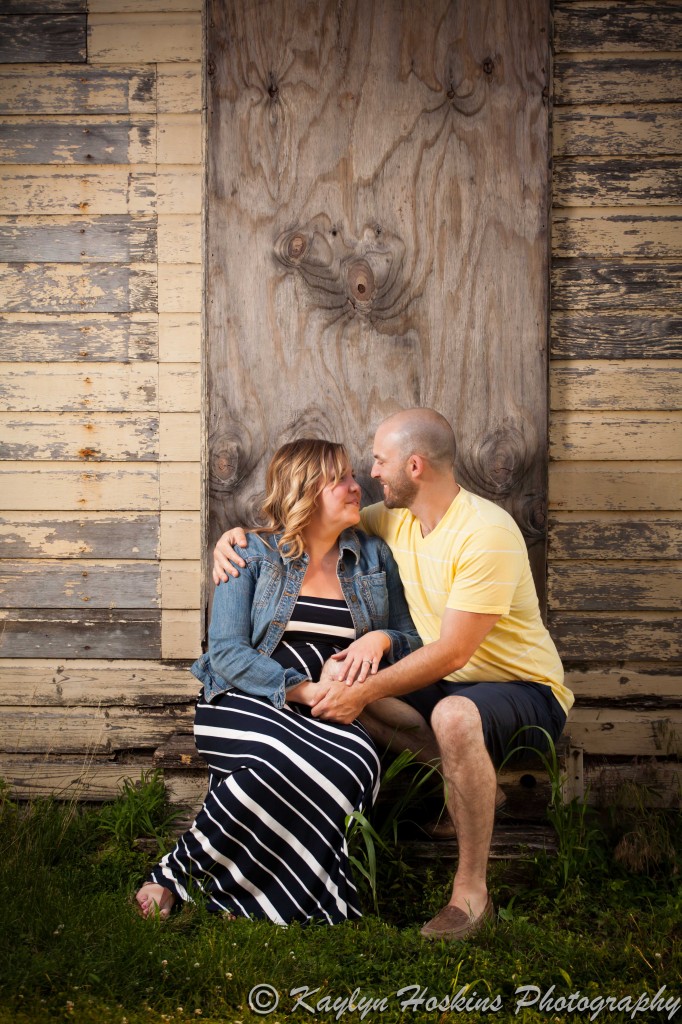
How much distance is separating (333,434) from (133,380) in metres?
0.89

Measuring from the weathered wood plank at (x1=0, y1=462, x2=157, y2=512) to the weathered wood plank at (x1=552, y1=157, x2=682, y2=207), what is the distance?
198 cm

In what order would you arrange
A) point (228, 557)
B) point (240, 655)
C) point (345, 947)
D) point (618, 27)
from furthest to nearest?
point (618, 27) < point (228, 557) < point (240, 655) < point (345, 947)

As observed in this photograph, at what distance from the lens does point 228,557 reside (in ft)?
10.1

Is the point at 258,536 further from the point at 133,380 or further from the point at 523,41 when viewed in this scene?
the point at 523,41

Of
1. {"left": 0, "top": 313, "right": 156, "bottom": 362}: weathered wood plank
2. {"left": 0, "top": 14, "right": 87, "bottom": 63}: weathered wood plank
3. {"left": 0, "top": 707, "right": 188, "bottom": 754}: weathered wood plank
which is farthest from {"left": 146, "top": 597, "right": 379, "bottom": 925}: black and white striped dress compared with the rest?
{"left": 0, "top": 14, "right": 87, "bottom": 63}: weathered wood plank

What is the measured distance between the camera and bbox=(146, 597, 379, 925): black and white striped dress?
271 cm

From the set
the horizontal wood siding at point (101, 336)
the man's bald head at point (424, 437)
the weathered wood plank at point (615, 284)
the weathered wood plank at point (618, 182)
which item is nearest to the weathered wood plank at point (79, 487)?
the horizontal wood siding at point (101, 336)

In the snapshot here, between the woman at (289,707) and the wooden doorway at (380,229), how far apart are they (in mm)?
497

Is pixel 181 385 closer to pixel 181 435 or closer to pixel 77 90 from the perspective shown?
pixel 181 435

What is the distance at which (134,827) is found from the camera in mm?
3275

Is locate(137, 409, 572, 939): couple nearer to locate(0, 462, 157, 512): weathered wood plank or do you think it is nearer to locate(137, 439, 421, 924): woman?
locate(137, 439, 421, 924): woman

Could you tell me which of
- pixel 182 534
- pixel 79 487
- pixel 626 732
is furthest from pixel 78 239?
pixel 626 732

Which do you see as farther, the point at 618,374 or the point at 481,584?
the point at 618,374

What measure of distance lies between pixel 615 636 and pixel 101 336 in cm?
252
